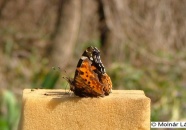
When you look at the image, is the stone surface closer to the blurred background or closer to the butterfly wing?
the butterfly wing

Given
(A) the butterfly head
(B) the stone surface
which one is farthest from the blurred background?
(B) the stone surface

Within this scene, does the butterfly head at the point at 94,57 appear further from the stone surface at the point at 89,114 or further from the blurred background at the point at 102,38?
the blurred background at the point at 102,38

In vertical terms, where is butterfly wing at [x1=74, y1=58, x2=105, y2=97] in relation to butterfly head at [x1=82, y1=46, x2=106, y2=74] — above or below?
below

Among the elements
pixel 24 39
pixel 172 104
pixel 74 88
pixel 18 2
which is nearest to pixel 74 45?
pixel 24 39

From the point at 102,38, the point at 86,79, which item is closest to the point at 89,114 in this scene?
the point at 86,79

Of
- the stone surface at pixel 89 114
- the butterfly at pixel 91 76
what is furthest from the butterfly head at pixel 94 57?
the stone surface at pixel 89 114

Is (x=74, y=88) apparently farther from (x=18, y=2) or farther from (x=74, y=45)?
(x=18, y=2)

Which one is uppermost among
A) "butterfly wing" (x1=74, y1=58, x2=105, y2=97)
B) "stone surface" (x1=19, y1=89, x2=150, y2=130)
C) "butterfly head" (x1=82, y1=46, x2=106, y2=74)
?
"butterfly head" (x1=82, y1=46, x2=106, y2=74)
